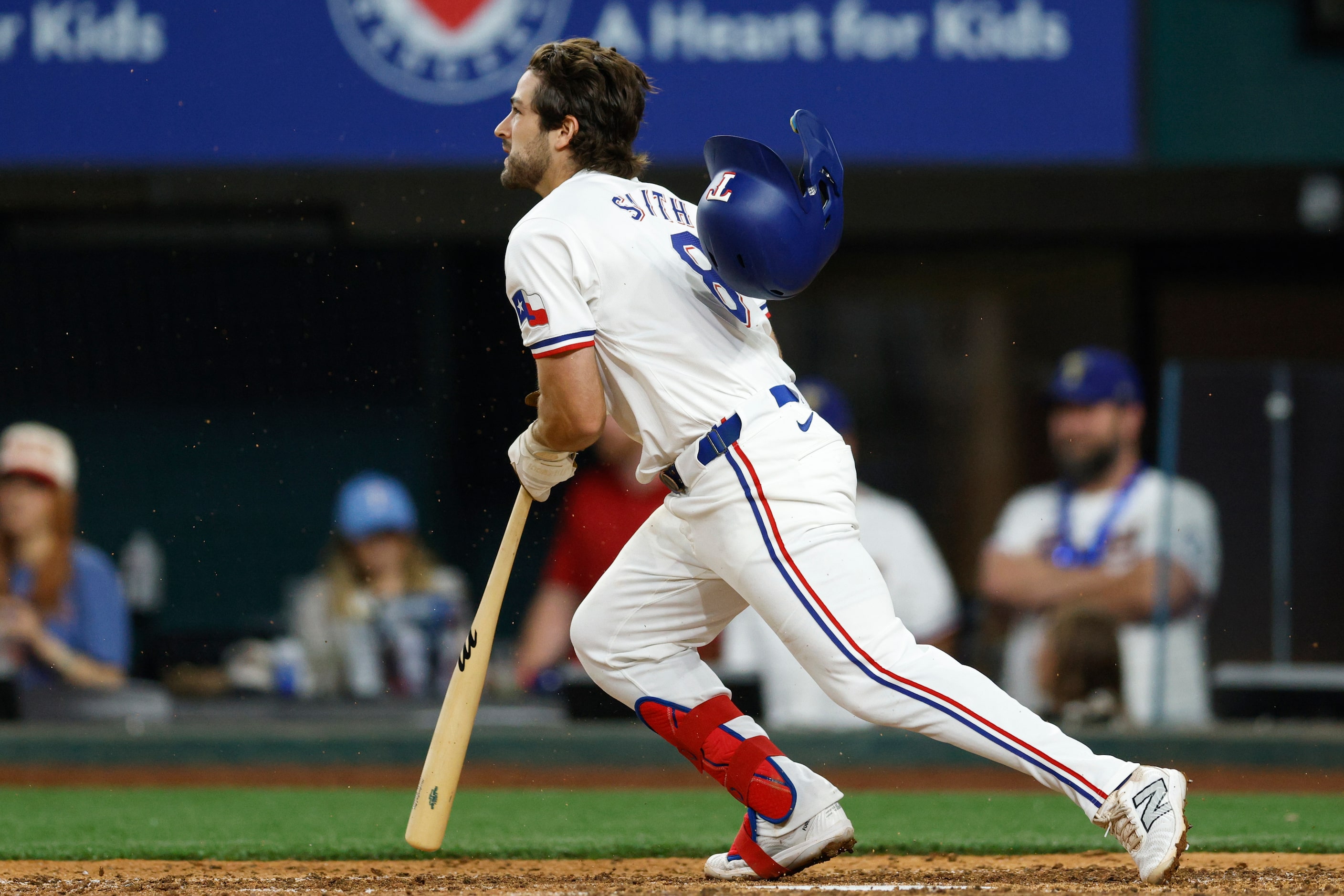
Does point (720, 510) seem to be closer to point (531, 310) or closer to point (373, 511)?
point (531, 310)

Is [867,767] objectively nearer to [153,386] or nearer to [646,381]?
[646,381]

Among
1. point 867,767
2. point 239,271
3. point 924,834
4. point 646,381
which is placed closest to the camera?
point 646,381

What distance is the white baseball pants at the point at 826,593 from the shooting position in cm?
310

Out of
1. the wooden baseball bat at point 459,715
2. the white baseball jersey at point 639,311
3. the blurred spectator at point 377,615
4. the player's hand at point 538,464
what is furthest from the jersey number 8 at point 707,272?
the blurred spectator at point 377,615

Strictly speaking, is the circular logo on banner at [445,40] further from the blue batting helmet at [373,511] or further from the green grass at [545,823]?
the green grass at [545,823]

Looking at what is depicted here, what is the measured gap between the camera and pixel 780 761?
11.4 ft

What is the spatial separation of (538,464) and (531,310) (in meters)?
0.41

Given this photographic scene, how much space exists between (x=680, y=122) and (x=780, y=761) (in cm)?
475

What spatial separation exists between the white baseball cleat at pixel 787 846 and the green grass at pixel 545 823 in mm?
596

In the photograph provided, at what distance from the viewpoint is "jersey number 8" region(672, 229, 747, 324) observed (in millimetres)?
3346

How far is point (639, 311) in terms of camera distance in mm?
3277

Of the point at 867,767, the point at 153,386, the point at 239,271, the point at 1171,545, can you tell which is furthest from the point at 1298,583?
the point at 153,386

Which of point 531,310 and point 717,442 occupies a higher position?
point 531,310

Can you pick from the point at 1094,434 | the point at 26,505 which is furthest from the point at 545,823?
the point at 26,505
